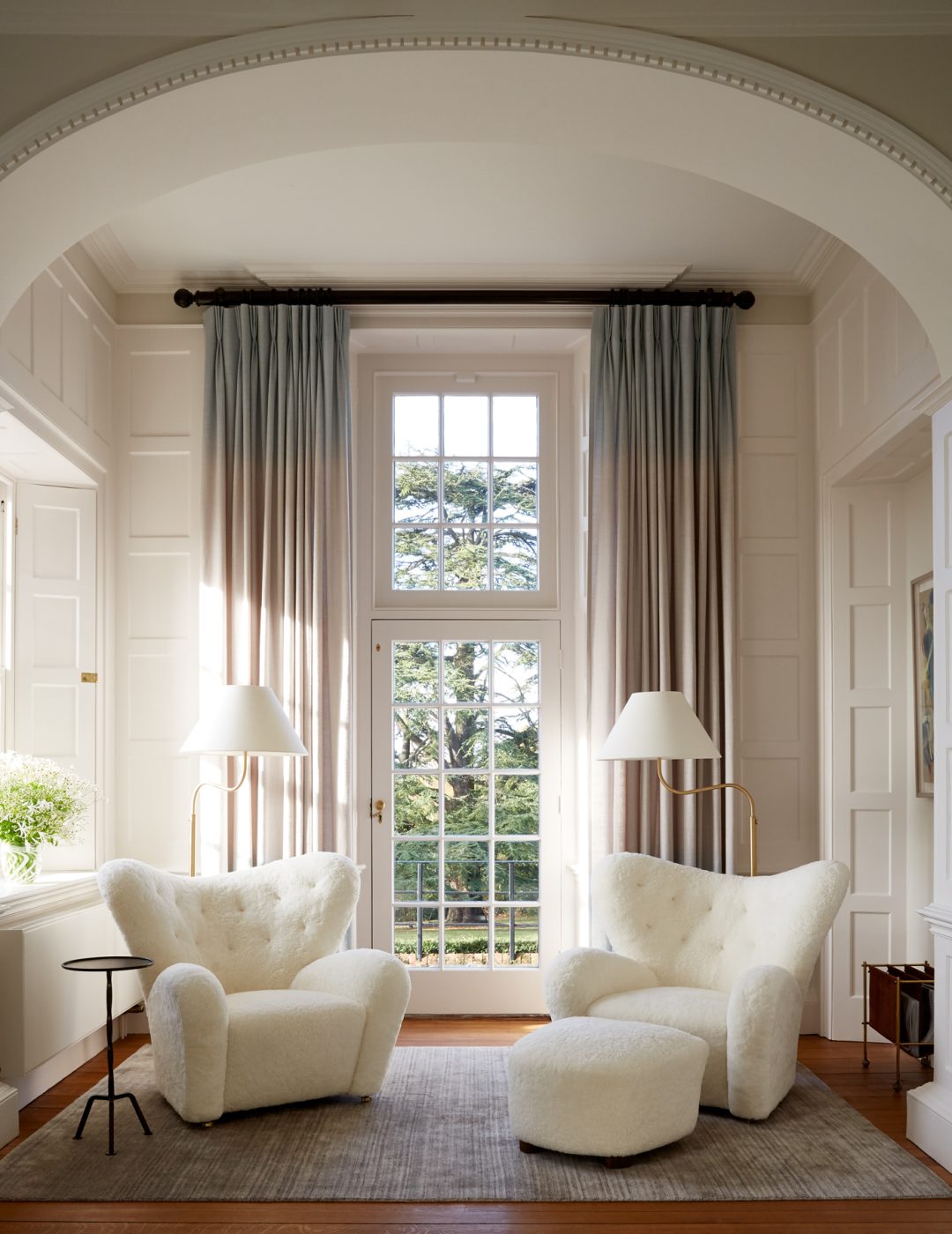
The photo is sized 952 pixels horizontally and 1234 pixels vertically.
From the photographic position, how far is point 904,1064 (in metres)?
5.08

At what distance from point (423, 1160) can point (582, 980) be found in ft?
3.15

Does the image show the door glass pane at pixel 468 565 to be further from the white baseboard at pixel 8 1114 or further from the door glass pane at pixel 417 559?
the white baseboard at pixel 8 1114

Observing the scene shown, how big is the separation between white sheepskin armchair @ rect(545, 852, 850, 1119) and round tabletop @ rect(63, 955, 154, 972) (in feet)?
4.80

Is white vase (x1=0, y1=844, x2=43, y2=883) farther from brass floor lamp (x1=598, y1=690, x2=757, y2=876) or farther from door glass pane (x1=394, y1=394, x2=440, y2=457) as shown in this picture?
door glass pane (x1=394, y1=394, x2=440, y2=457)

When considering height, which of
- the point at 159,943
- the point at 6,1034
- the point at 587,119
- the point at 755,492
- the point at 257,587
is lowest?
the point at 6,1034

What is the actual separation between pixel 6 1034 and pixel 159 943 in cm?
57

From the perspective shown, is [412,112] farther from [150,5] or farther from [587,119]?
[150,5]

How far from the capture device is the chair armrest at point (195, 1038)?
13.2 ft

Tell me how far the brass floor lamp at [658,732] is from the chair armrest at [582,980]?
785 millimetres

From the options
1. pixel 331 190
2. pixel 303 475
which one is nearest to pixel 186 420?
pixel 303 475

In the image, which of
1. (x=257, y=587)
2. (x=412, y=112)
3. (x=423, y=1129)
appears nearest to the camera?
(x=412, y=112)

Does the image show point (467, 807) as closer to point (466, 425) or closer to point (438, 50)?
point (466, 425)

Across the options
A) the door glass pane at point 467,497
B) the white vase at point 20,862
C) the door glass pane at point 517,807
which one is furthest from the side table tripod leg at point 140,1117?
the door glass pane at point 467,497

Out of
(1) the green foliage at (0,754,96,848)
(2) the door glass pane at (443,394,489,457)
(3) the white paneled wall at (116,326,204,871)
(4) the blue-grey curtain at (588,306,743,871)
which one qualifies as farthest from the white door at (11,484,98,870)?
(4) the blue-grey curtain at (588,306,743,871)
